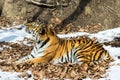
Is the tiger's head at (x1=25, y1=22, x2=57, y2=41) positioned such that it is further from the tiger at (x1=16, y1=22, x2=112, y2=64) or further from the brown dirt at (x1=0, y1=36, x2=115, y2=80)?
the brown dirt at (x1=0, y1=36, x2=115, y2=80)

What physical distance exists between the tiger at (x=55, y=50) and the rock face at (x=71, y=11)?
16.5 ft

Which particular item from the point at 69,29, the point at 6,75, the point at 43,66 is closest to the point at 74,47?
the point at 43,66

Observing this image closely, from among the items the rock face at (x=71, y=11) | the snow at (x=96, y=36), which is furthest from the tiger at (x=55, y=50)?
the rock face at (x=71, y=11)

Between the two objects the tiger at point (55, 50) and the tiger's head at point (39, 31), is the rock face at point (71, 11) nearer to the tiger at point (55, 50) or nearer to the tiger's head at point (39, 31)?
the tiger at point (55, 50)

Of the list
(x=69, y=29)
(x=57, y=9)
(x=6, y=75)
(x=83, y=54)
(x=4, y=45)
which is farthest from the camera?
(x=57, y=9)

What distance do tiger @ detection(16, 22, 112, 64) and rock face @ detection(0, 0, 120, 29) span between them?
5.04 meters

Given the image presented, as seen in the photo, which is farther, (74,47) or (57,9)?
(57,9)

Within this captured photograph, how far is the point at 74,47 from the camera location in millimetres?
9172

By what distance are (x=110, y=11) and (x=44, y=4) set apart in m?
2.49

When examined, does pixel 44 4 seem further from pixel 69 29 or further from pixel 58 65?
pixel 58 65

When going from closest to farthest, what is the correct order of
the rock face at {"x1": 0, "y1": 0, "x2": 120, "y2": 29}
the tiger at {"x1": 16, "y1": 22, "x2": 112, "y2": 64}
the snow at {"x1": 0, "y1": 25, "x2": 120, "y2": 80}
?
the snow at {"x1": 0, "y1": 25, "x2": 120, "y2": 80} → the tiger at {"x1": 16, "y1": 22, "x2": 112, "y2": 64} → the rock face at {"x1": 0, "y1": 0, "x2": 120, "y2": 29}

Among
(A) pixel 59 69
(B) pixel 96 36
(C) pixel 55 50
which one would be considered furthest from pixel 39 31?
(B) pixel 96 36

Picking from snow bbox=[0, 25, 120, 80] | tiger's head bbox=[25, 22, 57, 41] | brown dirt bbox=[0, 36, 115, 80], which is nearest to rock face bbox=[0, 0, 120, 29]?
snow bbox=[0, 25, 120, 80]

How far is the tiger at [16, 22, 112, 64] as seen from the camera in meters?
8.98
